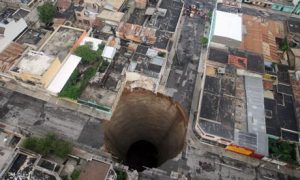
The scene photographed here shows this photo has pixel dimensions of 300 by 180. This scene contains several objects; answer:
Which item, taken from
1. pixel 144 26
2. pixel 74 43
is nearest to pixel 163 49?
pixel 144 26

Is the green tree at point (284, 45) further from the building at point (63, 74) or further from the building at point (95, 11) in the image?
the building at point (63, 74)

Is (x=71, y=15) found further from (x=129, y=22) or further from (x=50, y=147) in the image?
(x=50, y=147)

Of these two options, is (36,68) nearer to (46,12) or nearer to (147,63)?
(46,12)

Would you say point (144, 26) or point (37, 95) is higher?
point (144, 26)

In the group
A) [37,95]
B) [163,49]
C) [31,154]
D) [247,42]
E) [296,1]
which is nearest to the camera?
[31,154]

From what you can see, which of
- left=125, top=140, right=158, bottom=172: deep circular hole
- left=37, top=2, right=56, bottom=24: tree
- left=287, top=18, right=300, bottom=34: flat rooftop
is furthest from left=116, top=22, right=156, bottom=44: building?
left=287, top=18, right=300, bottom=34: flat rooftop

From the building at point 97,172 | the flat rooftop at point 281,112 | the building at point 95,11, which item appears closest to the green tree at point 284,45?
the flat rooftop at point 281,112
